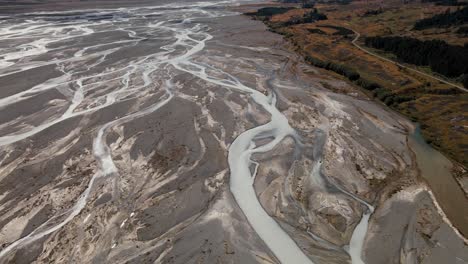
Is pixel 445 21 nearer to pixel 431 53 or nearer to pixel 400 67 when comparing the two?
pixel 431 53

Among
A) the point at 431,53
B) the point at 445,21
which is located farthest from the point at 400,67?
the point at 445,21

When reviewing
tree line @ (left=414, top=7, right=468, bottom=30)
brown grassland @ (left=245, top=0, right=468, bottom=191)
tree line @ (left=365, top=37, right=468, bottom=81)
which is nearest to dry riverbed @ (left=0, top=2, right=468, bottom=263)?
brown grassland @ (left=245, top=0, right=468, bottom=191)

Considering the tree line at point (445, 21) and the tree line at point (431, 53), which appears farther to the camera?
the tree line at point (445, 21)

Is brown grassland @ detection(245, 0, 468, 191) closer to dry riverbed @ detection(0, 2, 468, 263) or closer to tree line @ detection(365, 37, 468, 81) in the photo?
tree line @ detection(365, 37, 468, 81)

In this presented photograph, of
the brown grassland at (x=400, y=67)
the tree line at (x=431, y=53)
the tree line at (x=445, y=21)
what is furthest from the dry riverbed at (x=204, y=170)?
the tree line at (x=445, y=21)

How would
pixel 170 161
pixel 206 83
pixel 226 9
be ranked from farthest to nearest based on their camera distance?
1. pixel 226 9
2. pixel 206 83
3. pixel 170 161

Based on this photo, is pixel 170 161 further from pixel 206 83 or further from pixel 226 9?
pixel 226 9

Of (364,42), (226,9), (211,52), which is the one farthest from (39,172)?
(226,9)

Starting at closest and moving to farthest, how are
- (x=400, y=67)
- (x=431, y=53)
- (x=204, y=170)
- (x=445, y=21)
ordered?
(x=204, y=170) → (x=400, y=67) → (x=431, y=53) → (x=445, y=21)

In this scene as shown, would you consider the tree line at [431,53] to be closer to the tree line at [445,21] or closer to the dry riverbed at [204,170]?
the dry riverbed at [204,170]
